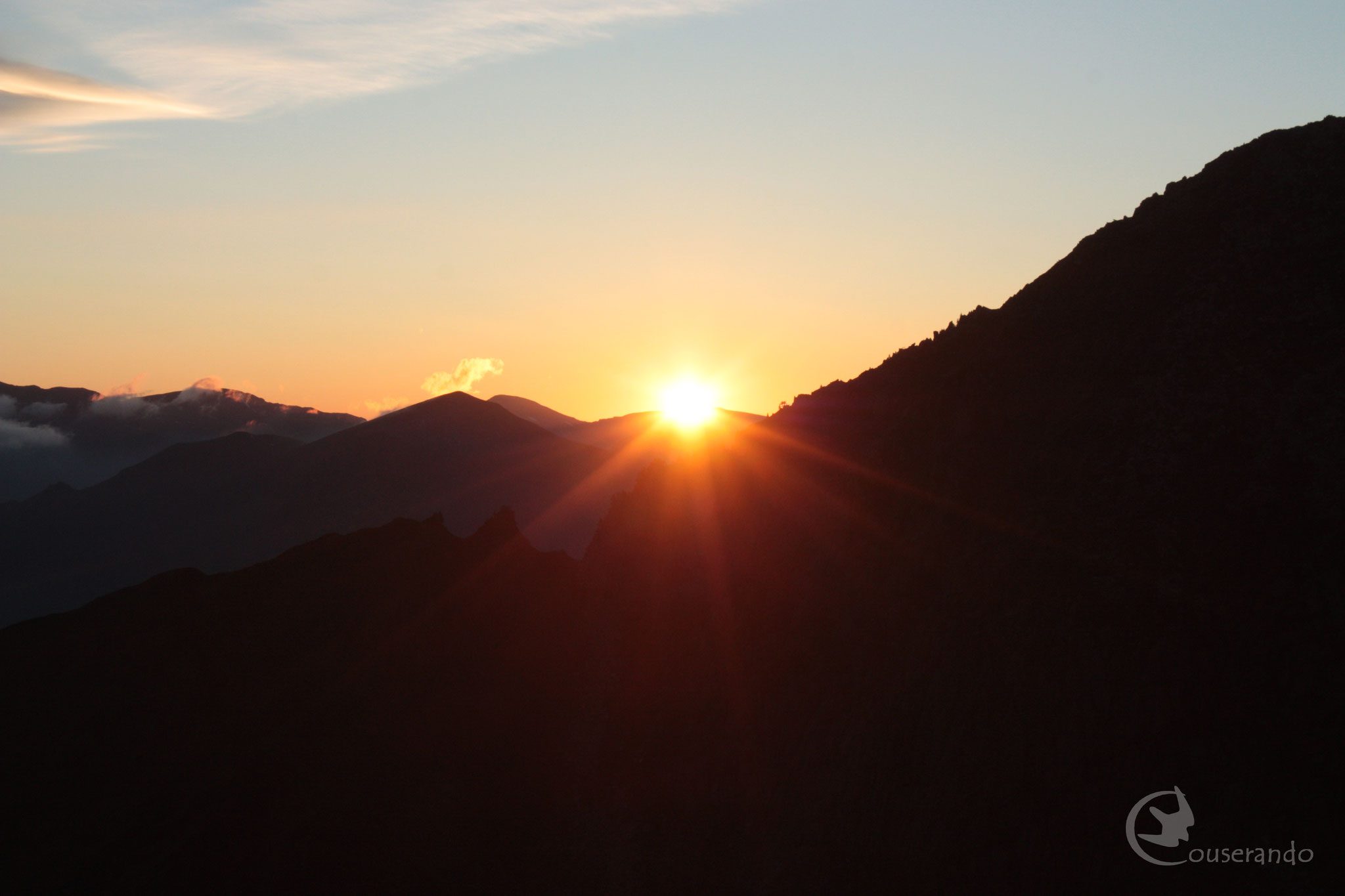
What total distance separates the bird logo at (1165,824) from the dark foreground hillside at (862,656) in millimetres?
173

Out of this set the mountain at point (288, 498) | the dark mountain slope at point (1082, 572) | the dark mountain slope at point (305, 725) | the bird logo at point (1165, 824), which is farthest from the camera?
the mountain at point (288, 498)

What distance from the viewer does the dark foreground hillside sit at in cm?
1895

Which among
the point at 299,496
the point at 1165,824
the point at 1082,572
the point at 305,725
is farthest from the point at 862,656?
the point at 299,496

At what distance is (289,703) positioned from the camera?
35.7m

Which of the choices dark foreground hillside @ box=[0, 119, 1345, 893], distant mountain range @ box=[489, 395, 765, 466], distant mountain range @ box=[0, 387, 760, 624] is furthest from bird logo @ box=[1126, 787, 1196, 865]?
distant mountain range @ box=[489, 395, 765, 466]

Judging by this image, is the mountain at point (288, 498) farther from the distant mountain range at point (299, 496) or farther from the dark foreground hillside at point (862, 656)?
the dark foreground hillside at point (862, 656)

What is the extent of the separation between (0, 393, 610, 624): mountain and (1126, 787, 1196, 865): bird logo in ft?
276

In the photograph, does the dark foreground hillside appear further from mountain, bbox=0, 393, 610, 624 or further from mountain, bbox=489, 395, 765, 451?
mountain, bbox=489, 395, 765, 451

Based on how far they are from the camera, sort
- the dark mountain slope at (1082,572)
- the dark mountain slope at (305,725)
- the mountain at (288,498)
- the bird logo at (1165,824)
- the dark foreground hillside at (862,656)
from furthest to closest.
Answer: the mountain at (288,498)
the dark mountain slope at (305,725)
the dark foreground hillside at (862,656)
the dark mountain slope at (1082,572)
the bird logo at (1165,824)

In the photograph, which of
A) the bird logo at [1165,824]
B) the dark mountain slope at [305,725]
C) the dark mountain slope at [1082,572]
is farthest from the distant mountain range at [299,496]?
the bird logo at [1165,824]

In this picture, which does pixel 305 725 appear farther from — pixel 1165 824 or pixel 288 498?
pixel 288 498

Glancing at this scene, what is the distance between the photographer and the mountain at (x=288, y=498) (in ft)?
387

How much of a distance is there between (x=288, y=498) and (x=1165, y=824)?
132 meters

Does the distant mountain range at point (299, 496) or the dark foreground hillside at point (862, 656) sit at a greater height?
the distant mountain range at point (299, 496)
